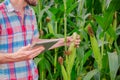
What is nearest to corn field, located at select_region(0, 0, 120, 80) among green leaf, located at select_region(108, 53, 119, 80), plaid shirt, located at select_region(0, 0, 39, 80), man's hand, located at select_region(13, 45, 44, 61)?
green leaf, located at select_region(108, 53, 119, 80)

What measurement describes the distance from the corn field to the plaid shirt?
0.27m

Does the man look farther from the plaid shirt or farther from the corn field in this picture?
the corn field

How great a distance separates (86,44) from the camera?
6.73ft

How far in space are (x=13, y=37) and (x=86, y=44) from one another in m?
0.62

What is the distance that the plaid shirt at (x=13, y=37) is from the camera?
1510 millimetres

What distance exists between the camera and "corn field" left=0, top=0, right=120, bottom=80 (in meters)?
1.80

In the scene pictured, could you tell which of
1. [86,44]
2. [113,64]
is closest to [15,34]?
[113,64]

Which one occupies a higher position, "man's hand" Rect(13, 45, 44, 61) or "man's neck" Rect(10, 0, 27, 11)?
"man's neck" Rect(10, 0, 27, 11)

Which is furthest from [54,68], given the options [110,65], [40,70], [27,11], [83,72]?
[27,11]

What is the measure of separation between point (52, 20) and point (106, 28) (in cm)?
51

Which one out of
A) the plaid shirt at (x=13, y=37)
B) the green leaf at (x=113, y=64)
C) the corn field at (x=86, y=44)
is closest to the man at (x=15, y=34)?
the plaid shirt at (x=13, y=37)

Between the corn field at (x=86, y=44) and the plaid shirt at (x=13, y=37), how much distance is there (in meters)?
0.27

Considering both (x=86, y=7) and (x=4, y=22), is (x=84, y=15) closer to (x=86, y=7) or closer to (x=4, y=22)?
(x=86, y=7)

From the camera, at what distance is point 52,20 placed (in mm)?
2238
